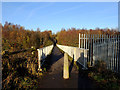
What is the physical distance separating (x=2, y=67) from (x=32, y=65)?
4.50 feet

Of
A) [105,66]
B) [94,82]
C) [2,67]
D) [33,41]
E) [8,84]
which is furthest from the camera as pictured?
[33,41]

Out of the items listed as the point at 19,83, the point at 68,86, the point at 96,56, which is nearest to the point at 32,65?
the point at 19,83

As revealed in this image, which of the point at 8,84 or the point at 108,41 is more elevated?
the point at 108,41

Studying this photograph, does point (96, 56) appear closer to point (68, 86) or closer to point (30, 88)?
point (68, 86)

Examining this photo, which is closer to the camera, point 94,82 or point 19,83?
point 19,83

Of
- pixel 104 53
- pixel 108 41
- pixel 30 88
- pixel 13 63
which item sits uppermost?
pixel 108 41

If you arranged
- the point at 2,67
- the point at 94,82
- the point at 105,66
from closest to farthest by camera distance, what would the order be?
the point at 2,67, the point at 94,82, the point at 105,66

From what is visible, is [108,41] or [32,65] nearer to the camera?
[32,65]

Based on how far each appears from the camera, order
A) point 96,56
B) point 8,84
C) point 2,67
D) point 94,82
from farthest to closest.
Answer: point 96,56 → point 94,82 → point 2,67 → point 8,84

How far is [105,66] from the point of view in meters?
5.61

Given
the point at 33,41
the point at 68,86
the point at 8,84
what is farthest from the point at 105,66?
the point at 33,41

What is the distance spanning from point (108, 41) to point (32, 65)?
15.3 ft

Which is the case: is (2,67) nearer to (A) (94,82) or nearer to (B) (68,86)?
(B) (68,86)

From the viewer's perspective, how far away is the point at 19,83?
3758 mm
